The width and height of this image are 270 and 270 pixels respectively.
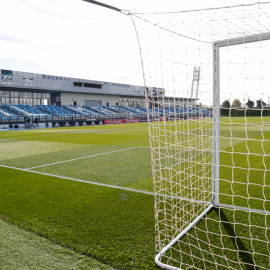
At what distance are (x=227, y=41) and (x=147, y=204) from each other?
2.39 metres

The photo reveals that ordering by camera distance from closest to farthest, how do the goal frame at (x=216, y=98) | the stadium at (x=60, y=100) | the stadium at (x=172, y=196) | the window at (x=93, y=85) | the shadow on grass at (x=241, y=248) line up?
the shadow on grass at (x=241, y=248)
the stadium at (x=172, y=196)
the goal frame at (x=216, y=98)
the stadium at (x=60, y=100)
the window at (x=93, y=85)

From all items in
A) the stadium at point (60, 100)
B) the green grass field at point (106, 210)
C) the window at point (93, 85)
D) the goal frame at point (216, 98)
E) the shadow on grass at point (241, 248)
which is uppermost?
the window at point (93, 85)

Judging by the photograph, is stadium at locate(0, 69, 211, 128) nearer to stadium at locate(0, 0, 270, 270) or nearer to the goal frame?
stadium at locate(0, 0, 270, 270)

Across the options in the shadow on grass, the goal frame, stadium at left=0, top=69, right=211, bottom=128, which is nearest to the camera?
the shadow on grass

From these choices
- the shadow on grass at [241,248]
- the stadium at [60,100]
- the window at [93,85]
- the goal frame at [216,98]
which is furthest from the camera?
the window at [93,85]

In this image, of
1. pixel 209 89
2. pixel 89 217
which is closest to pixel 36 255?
pixel 89 217

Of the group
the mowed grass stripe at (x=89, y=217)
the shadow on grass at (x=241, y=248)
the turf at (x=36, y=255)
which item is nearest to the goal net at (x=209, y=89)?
the shadow on grass at (x=241, y=248)

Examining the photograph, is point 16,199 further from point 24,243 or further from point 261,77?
point 261,77

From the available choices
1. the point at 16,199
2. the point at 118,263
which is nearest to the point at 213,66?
the point at 118,263

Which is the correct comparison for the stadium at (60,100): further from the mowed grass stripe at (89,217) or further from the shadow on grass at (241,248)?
the shadow on grass at (241,248)

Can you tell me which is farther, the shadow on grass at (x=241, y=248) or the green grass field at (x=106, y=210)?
the green grass field at (x=106, y=210)

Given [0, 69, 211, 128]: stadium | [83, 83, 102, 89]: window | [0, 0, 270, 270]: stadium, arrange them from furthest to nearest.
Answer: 1. [83, 83, 102, 89]: window
2. [0, 69, 211, 128]: stadium
3. [0, 0, 270, 270]: stadium

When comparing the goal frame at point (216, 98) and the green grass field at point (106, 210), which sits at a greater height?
the goal frame at point (216, 98)

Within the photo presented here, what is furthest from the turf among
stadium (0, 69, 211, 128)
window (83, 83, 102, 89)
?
window (83, 83, 102, 89)
